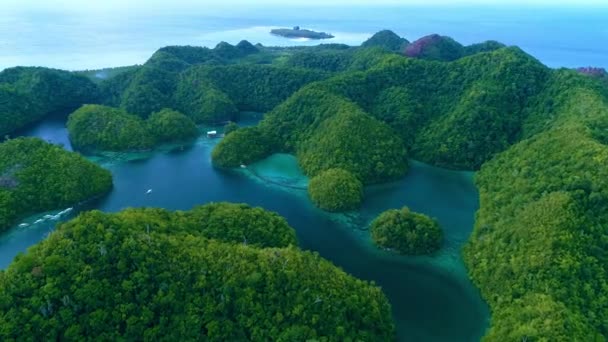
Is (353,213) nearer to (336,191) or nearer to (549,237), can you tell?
(336,191)

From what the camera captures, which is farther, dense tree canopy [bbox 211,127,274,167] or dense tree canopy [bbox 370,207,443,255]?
dense tree canopy [bbox 211,127,274,167]

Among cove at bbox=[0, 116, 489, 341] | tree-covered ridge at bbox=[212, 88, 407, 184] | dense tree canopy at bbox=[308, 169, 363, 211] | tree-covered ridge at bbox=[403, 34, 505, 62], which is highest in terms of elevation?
tree-covered ridge at bbox=[403, 34, 505, 62]

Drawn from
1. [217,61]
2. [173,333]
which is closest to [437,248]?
[173,333]

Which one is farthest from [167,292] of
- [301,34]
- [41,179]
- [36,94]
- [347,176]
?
[301,34]

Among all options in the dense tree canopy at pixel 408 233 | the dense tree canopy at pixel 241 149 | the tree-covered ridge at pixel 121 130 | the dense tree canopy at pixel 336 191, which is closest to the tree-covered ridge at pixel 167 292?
the dense tree canopy at pixel 408 233

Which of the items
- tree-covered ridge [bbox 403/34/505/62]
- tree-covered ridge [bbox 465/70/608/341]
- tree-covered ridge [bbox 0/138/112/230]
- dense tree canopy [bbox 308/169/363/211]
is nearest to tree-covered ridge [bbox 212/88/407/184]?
dense tree canopy [bbox 308/169/363/211]

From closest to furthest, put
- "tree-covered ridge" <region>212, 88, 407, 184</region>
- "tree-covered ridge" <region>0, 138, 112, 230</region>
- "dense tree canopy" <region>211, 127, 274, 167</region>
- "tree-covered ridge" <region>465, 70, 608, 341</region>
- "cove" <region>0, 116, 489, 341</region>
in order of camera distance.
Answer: "tree-covered ridge" <region>465, 70, 608, 341</region>
"cove" <region>0, 116, 489, 341</region>
"tree-covered ridge" <region>0, 138, 112, 230</region>
"tree-covered ridge" <region>212, 88, 407, 184</region>
"dense tree canopy" <region>211, 127, 274, 167</region>

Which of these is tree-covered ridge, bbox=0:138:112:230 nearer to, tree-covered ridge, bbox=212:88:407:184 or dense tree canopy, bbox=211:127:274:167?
dense tree canopy, bbox=211:127:274:167
